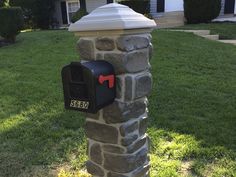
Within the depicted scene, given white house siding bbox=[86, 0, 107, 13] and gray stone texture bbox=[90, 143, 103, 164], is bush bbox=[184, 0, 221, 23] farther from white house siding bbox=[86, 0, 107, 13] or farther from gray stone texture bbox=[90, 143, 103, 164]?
gray stone texture bbox=[90, 143, 103, 164]

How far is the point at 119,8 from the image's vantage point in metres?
2.01

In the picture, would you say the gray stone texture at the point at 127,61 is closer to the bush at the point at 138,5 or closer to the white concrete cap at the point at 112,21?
the white concrete cap at the point at 112,21

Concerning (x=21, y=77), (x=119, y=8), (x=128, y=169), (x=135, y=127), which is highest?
(x=119, y=8)

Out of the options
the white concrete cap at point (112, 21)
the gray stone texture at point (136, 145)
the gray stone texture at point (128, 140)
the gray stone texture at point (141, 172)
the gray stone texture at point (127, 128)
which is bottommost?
the gray stone texture at point (141, 172)

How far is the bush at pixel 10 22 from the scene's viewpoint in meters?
10.2

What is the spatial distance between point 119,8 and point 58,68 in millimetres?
4650

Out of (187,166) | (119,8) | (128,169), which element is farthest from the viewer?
(187,166)

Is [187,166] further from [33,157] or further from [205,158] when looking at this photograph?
[33,157]

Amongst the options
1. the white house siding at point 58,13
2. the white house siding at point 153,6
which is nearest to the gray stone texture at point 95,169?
the white house siding at point 153,6

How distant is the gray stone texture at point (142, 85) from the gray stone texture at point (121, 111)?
0.20ft

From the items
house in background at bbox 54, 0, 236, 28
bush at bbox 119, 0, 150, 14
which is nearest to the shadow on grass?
house in background at bbox 54, 0, 236, 28

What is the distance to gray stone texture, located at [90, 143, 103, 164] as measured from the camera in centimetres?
229

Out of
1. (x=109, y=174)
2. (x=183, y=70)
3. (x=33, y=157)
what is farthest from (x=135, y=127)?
(x=183, y=70)

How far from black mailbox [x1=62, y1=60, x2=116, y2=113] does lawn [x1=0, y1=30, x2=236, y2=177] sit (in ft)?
3.72
